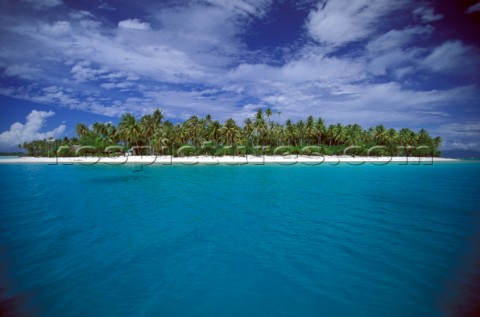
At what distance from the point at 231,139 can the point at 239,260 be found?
66179 mm

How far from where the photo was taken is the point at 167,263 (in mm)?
7750

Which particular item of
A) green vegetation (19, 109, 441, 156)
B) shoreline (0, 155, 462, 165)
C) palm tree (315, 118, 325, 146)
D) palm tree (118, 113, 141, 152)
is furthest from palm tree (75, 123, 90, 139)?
palm tree (315, 118, 325, 146)

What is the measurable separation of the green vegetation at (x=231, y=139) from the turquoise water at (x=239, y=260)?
57525 mm

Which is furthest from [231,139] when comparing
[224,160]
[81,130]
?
[81,130]

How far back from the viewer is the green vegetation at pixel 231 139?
2788 inches

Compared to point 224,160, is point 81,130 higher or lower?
higher

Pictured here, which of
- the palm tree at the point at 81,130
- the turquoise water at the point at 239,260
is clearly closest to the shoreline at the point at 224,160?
the palm tree at the point at 81,130

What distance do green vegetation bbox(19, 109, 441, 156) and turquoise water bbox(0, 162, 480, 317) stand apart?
189 ft

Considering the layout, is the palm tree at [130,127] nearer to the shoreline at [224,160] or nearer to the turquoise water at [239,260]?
the shoreline at [224,160]

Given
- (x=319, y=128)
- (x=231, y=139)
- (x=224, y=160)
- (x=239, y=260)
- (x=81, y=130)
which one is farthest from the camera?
(x=81, y=130)

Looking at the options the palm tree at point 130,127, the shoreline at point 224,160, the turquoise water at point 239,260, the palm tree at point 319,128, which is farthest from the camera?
the palm tree at point 319,128

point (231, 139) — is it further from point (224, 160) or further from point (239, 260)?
point (239, 260)

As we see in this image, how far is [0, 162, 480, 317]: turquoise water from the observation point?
573cm

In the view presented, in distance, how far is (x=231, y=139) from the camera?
73.5m
